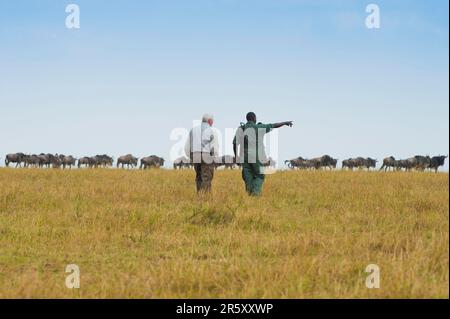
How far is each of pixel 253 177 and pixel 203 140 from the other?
1.69 m

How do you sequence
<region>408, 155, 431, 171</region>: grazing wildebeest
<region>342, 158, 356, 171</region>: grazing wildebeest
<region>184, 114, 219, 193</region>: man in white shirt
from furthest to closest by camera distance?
<region>342, 158, 356, 171</region>: grazing wildebeest < <region>408, 155, 431, 171</region>: grazing wildebeest < <region>184, 114, 219, 193</region>: man in white shirt

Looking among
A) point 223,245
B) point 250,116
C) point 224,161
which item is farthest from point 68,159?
point 223,245

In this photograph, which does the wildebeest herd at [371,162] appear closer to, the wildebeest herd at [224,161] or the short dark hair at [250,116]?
the wildebeest herd at [224,161]

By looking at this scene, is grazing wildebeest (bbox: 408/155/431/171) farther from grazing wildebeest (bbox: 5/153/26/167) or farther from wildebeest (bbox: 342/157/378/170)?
grazing wildebeest (bbox: 5/153/26/167)

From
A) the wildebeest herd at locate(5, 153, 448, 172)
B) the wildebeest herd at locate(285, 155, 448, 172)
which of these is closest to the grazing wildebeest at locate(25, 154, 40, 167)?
the wildebeest herd at locate(5, 153, 448, 172)

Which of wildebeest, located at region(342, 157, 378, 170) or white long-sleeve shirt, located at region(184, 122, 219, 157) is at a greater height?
wildebeest, located at region(342, 157, 378, 170)

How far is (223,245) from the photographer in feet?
24.4

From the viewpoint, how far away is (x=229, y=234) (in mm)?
8086

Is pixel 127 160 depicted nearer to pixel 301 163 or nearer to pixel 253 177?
pixel 301 163

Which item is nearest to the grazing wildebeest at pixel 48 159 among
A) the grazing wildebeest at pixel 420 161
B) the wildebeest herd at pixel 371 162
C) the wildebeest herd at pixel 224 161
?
the wildebeest herd at pixel 224 161

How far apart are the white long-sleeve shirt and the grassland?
112 cm

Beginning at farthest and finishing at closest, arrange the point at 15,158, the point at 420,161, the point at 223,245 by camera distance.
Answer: the point at 15,158 < the point at 420,161 < the point at 223,245

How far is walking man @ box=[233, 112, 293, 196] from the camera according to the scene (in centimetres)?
1373
